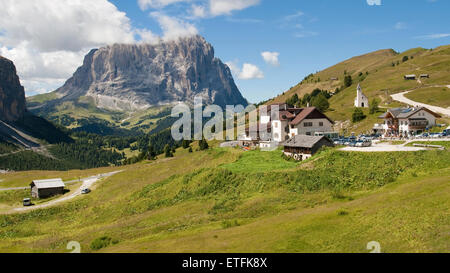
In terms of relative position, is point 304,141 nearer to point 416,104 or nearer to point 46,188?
point 46,188

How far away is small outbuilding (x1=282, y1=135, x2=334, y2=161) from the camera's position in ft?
206

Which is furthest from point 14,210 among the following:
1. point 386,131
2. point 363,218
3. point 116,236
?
point 386,131

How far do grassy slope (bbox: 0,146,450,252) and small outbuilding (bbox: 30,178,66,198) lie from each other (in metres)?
15.9

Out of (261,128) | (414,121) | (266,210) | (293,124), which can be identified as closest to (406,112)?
(414,121)

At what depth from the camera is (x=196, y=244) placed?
1156 inches

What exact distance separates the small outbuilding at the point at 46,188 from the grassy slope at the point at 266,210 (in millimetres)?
15938

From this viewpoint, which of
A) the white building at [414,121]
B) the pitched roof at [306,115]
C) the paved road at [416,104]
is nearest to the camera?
the white building at [414,121]

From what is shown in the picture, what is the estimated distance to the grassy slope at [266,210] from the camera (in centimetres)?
2689

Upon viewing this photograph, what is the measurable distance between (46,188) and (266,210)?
67.7 metres

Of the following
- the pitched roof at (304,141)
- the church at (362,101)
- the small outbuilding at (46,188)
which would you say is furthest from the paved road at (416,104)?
the small outbuilding at (46,188)

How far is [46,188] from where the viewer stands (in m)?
86.9

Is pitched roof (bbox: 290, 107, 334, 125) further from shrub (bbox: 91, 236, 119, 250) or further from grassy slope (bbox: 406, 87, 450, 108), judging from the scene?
grassy slope (bbox: 406, 87, 450, 108)

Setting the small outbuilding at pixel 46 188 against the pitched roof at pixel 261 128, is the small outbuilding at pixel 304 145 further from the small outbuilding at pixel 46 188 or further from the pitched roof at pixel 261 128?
the small outbuilding at pixel 46 188
